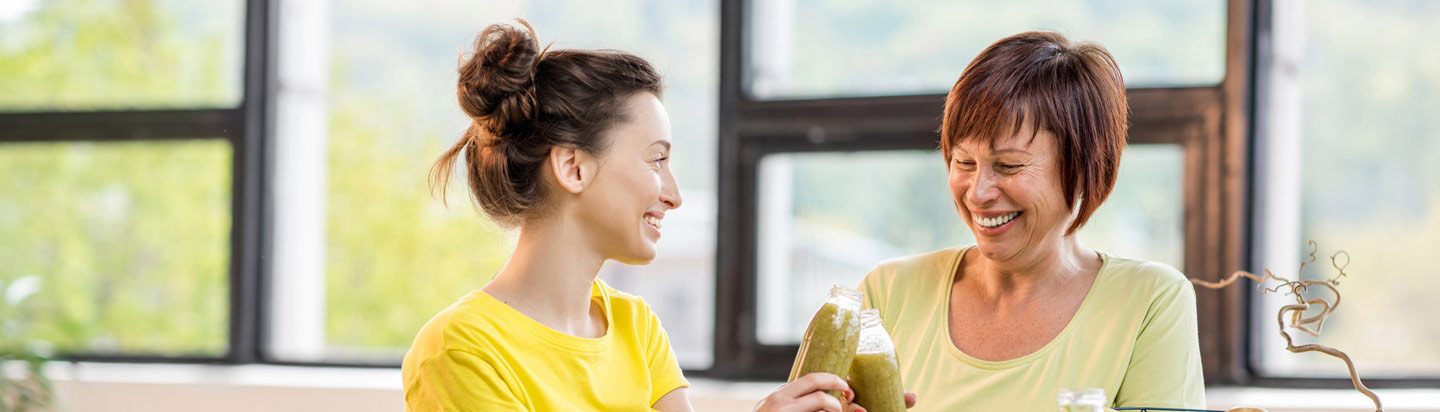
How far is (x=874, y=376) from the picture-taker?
1174 mm

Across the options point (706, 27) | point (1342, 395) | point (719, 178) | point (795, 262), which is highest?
point (706, 27)

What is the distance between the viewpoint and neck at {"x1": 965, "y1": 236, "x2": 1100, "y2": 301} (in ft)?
5.28

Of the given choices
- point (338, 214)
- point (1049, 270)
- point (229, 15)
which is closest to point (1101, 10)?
point (1049, 270)

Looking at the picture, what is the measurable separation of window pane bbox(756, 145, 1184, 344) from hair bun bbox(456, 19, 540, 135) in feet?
4.73

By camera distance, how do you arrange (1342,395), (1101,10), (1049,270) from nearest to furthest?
(1049,270) → (1342,395) → (1101,10)

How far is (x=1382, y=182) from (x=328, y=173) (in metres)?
2.48

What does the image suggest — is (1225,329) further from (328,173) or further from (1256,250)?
(328,173)

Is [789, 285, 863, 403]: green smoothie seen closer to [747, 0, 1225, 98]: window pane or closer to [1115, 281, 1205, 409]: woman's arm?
[1115, 281, 1205, 409]: woman's arm

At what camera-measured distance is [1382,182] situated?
8.27ft

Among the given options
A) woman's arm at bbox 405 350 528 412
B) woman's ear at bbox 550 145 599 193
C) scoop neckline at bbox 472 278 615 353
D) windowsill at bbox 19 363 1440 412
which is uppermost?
woman's ear at bbox 550 145 599 193

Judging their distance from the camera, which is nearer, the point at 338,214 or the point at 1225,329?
the point at 1225,329

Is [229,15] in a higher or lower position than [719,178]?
higher

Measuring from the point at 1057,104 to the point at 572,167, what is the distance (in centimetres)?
59

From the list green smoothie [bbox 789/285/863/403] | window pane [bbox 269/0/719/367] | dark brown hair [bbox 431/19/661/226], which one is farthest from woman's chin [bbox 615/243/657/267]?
window pane [bbox 269/0/719/367]
